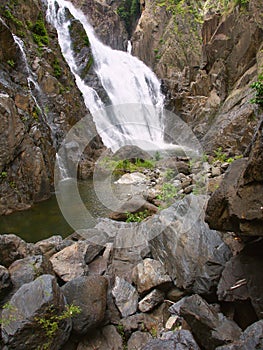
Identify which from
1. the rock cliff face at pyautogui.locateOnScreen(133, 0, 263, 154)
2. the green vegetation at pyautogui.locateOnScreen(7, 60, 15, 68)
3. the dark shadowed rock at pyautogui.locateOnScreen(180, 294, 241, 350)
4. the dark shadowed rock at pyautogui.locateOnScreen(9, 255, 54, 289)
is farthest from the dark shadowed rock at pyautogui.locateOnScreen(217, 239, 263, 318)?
the green vegetation at pyautogui.locateOnScreen(7, 60, 15, 68)

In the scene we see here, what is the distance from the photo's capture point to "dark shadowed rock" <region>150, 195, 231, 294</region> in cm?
328

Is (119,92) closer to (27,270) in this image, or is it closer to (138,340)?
(27,270)

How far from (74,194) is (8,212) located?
251cm

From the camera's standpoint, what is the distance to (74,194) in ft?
33.2

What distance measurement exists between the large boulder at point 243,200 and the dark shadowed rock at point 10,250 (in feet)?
8.96

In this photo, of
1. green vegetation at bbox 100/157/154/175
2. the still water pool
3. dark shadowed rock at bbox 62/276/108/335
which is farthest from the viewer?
green vegetation at bbox 100/157/154/175

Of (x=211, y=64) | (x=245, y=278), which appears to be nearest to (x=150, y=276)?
(x=245, y=278)

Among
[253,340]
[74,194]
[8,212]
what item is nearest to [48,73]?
[74,194]

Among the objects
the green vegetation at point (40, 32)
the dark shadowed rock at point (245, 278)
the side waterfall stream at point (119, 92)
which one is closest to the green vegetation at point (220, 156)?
the side waterfall stream at point (119, 92)

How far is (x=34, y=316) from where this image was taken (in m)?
2.53

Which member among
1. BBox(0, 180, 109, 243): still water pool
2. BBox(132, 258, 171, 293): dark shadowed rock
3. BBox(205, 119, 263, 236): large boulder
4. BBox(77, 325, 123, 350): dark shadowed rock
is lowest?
BBox(0, 180, 109, 243): still water pool

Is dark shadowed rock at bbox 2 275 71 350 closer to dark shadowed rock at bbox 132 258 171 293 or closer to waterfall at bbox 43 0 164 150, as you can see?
dark shadowed rock at bbox 132 258 171 293

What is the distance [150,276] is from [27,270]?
1622mm

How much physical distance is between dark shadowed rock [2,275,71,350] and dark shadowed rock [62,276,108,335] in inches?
6.4
